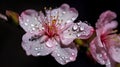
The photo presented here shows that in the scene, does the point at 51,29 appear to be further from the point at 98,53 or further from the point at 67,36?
the point at 98,53

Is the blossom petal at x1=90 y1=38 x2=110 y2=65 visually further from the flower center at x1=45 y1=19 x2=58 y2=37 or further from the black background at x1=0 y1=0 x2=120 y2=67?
the black background at x1=0 y1=0 x2=120 y2=67

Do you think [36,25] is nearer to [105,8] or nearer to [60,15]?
[60,15]

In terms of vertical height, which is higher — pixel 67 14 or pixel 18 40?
pixel 67 14

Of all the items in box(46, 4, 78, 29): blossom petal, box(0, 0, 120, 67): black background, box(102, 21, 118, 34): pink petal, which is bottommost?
box(0, 0, 120, 67): black background

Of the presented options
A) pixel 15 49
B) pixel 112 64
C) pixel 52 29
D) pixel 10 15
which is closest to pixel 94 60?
pixel 112 64

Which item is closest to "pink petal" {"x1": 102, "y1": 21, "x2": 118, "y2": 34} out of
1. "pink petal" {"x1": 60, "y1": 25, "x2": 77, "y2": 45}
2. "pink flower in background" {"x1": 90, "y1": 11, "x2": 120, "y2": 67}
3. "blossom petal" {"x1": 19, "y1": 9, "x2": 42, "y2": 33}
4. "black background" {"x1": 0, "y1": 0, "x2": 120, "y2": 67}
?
"pink flower in background" {"x1": 90, "y1": 11, "x2": 120, "y2": 67}

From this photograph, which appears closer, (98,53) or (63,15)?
(98,53)

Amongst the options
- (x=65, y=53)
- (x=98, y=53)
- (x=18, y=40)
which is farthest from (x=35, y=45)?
(x=18, y=40)
